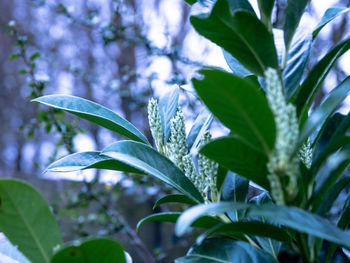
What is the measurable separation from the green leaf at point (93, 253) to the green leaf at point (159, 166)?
127 mm

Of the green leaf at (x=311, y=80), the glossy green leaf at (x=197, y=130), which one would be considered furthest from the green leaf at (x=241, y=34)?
the glossy green leaf at (x=197, y=130)

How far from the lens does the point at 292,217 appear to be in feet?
1.20

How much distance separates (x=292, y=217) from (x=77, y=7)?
4.12m

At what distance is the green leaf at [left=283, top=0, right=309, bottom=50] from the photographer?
1.65ft

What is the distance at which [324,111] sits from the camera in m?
0.45

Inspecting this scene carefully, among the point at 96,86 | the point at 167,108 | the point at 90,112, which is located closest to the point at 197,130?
the point at 167,108

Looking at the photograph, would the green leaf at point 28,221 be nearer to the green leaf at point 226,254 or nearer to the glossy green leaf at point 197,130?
the green leaf at point 226,254

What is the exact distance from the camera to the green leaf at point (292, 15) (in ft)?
1.65

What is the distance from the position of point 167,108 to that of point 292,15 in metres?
0.29

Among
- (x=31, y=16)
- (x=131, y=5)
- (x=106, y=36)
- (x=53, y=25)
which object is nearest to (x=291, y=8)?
(x=106, y=36)

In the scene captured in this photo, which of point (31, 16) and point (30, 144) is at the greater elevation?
point (31, 16)

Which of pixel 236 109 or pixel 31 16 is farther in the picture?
pixel 31 16

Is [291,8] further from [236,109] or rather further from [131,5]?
[131,5]

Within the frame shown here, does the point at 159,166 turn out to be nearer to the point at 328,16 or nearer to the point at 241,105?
the point at 241,105
